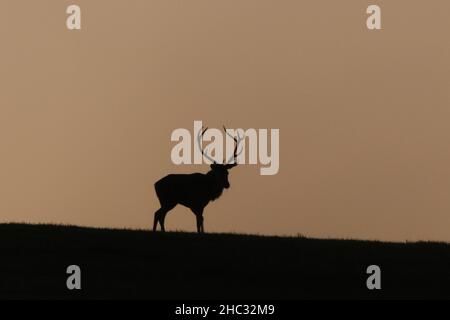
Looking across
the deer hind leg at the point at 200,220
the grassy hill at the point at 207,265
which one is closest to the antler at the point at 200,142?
the deer hind leg at the point at 200,220

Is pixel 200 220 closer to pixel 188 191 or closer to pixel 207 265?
pixel 188 191

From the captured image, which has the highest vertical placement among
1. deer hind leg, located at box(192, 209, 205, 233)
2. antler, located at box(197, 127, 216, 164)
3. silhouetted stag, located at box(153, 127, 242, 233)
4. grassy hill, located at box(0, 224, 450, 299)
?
antler, located at box(197, 127, 216, 164)

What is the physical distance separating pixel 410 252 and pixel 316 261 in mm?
3237

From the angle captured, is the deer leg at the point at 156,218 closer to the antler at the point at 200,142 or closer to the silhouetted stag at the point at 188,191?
the silhouetted stag at the point at 188,191

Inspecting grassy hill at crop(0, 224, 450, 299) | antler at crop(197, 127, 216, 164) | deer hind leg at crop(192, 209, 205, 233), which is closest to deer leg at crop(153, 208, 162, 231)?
deer hind leg at crop(192, 209, 205, 233)

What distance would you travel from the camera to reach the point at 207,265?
30984 millimetres

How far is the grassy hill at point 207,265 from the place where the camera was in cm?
2825

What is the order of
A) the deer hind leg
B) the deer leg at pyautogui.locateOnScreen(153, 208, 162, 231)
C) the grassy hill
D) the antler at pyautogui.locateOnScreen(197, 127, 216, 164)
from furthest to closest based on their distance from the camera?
the antler at pyautogui.locateOnScreen(197, 127, 216, 164) < the deer leg at pyautogui.locateOnScreen(153, 208, 162, 231) < the deer hind leg < the grassy hill

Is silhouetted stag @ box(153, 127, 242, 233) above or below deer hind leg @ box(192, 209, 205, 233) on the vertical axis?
above

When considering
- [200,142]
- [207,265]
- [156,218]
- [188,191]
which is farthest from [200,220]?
[207,265]

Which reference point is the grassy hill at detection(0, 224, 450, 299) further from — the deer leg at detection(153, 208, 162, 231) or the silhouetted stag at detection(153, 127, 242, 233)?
the silhouetted stag at detection(153, 127, 242, 233)

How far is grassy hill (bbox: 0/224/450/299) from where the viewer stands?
2825 centimetres
